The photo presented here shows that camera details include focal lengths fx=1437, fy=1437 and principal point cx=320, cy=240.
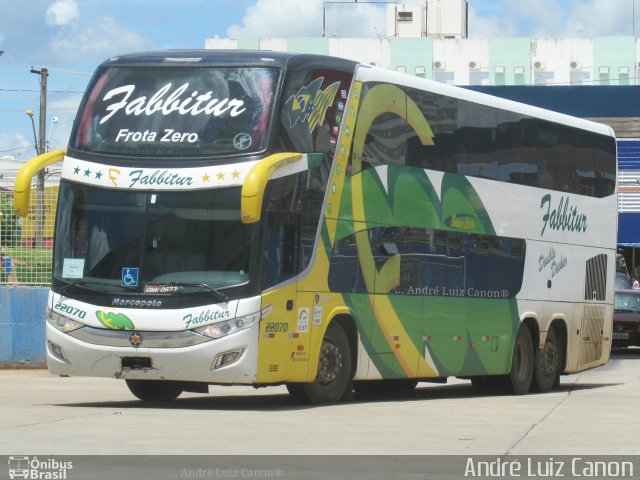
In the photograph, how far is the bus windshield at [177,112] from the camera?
15.2m

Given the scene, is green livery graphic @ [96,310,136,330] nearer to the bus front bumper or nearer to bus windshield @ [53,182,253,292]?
the bus front bumper

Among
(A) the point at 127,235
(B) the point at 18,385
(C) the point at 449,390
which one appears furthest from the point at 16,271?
(A) the point at 127,235

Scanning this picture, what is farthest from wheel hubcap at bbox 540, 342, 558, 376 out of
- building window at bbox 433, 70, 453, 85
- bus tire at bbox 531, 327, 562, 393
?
building window at bbox 433, 70, 453, 85

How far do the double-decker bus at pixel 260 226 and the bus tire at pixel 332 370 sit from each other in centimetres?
2

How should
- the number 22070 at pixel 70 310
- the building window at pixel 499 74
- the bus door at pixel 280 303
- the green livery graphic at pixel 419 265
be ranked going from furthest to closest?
1. the building window at pixel 499 74
2. the green livery graphic at pixel 419 265
3. the number 22070 at pixel 70 310
4. the bus door at pixel 280 303

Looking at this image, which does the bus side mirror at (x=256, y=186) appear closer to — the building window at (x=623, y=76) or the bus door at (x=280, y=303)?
the bus door at (x=280, y=303)

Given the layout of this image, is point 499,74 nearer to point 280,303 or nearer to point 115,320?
point 280,303

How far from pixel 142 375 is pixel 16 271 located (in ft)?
34.5

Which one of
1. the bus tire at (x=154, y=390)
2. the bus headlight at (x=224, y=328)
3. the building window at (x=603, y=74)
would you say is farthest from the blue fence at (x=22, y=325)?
the building window at (x=603, y=74)

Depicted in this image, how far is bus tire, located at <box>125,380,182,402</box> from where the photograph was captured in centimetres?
1695

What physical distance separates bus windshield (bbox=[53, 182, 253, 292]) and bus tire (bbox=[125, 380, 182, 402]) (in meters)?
2.08

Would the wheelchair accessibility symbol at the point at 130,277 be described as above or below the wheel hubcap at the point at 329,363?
above

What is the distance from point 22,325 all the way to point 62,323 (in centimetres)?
982
